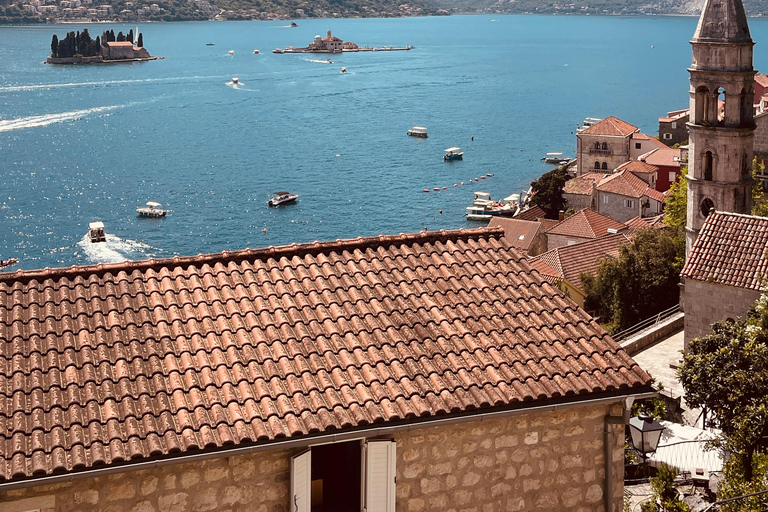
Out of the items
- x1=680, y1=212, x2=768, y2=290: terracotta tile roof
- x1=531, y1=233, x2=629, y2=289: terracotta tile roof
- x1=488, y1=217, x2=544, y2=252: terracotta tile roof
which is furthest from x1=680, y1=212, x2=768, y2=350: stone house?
x1=488, y1=217, x2=544, y2=252: terracotta tile roof

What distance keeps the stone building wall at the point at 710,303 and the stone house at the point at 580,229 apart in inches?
1439

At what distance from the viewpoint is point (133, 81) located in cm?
15938

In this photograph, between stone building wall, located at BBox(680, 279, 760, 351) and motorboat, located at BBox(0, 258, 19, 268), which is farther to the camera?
motorboat, located at BBox(0, 258, 19, 268)

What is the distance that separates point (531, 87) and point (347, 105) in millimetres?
37660

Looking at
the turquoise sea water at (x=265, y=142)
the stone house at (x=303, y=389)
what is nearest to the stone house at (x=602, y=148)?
the turquoise sea water at (x=265, y=142)

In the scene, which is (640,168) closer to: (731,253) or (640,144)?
(640,144)

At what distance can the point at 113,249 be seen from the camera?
6600cm

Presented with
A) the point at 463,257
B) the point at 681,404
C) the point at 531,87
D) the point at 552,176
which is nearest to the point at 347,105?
the point at 531,87

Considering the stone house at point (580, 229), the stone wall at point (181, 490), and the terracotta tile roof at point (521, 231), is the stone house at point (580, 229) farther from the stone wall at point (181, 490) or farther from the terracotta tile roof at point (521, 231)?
the stone wall at point (181, 490)

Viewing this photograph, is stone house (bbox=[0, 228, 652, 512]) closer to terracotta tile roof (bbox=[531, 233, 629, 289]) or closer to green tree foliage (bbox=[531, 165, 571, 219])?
terracotta tile roof (bbox=[531, 233, 629, 289])

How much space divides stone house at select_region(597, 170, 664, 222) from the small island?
141735mm

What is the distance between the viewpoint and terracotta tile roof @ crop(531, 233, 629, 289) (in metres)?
47.4

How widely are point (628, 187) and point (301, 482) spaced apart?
6460cm

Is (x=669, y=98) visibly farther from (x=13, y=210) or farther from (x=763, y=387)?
(x=763, y=387)
